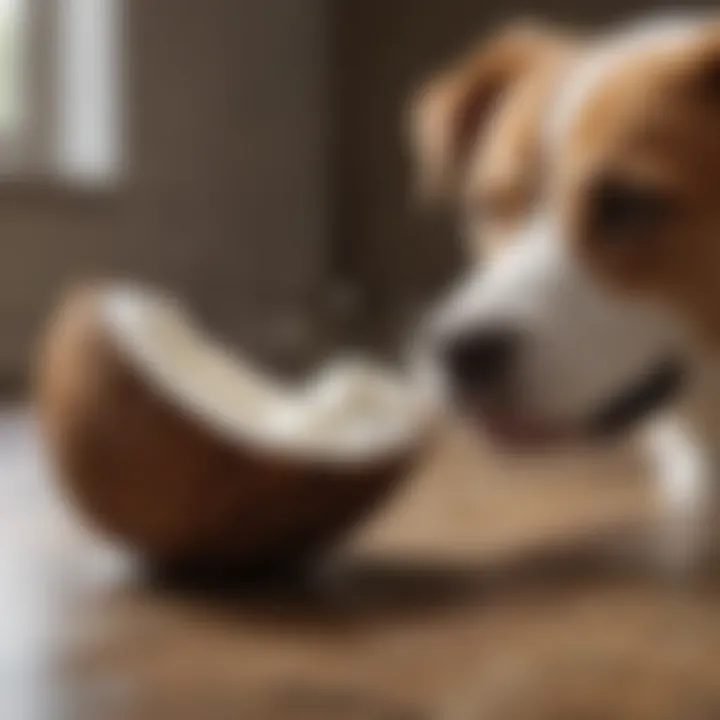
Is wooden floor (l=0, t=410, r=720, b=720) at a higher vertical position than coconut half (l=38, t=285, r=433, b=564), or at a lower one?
lower

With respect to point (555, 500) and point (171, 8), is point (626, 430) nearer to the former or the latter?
point (555, 500)

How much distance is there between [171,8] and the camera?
2.74 metres

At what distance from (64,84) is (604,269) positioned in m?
1.81

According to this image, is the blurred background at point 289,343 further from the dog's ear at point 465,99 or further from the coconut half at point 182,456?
the dog's ear at point 465,99

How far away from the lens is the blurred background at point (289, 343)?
→ 713 mm

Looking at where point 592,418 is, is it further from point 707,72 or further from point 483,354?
point 707,72

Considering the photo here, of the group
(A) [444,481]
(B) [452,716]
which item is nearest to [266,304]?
(A) [444,481]

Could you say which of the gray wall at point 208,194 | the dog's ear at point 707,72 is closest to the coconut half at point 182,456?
the dog's ear at point 707,72

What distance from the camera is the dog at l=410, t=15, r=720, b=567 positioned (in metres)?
1.07

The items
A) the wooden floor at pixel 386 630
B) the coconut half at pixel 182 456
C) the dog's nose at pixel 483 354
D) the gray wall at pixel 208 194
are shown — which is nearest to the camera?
the wooden floor at pixel 386 630

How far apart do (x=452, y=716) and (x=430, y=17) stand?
2.41 m

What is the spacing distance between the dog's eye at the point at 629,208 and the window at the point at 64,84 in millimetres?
1682

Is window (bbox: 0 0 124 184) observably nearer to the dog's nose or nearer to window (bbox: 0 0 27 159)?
window (bbox: 0 0 27 159)

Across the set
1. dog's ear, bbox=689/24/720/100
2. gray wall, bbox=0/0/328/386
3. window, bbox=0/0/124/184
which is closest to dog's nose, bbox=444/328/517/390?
dog's ear, bbox=689/24/720/100
